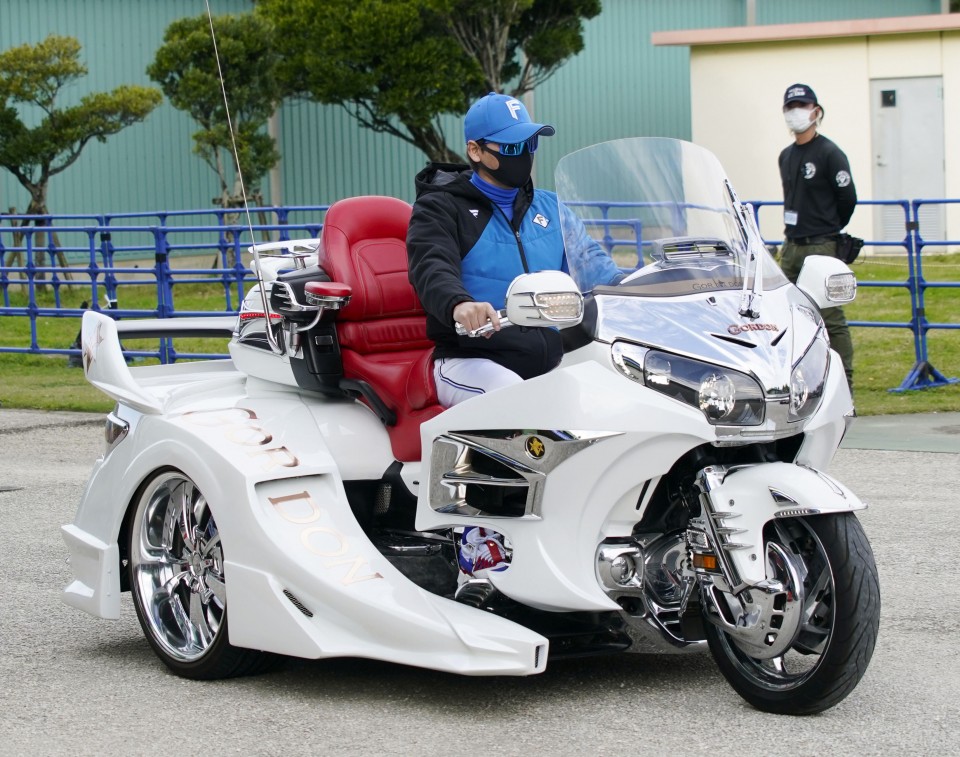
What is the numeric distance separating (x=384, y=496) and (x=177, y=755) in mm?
1250

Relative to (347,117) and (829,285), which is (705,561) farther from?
(347,117)

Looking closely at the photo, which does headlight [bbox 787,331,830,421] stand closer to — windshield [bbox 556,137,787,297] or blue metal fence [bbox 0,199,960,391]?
windshield [bbox 556,137,787,297]

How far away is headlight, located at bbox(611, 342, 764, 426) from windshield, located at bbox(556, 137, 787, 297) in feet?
0.92

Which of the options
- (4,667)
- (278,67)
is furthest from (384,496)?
(278,67)

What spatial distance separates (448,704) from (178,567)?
1.16 metres

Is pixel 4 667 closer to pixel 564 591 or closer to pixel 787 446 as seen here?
pixel 564 591

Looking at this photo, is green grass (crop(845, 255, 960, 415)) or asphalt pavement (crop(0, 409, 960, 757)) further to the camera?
green grass (crop(845, 255, 960, 415))

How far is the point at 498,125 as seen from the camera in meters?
5.06

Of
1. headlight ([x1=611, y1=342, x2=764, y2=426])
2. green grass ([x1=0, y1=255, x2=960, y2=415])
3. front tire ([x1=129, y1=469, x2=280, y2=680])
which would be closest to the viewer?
headlight ([x1=611, y1=342, x2=764, y2=426])

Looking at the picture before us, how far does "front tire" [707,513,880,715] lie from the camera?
14.0 feet

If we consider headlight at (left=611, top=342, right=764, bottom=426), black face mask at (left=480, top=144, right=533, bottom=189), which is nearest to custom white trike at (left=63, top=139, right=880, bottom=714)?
headlight at (left=611, top=342, right=764, bottom=426)

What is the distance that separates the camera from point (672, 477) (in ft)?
15.0

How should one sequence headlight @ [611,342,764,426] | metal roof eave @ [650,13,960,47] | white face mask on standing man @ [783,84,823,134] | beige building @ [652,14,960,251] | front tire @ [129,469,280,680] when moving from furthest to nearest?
beige building @ [652,14,960,251], metal roof eave @ [650,13,960,47], white face mask on standing man @ [783,84,823,134], front tire @ [129,469,280,680], headlight @ [611,342,764,426]

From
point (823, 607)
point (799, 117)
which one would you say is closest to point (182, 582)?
point (823, 607)
